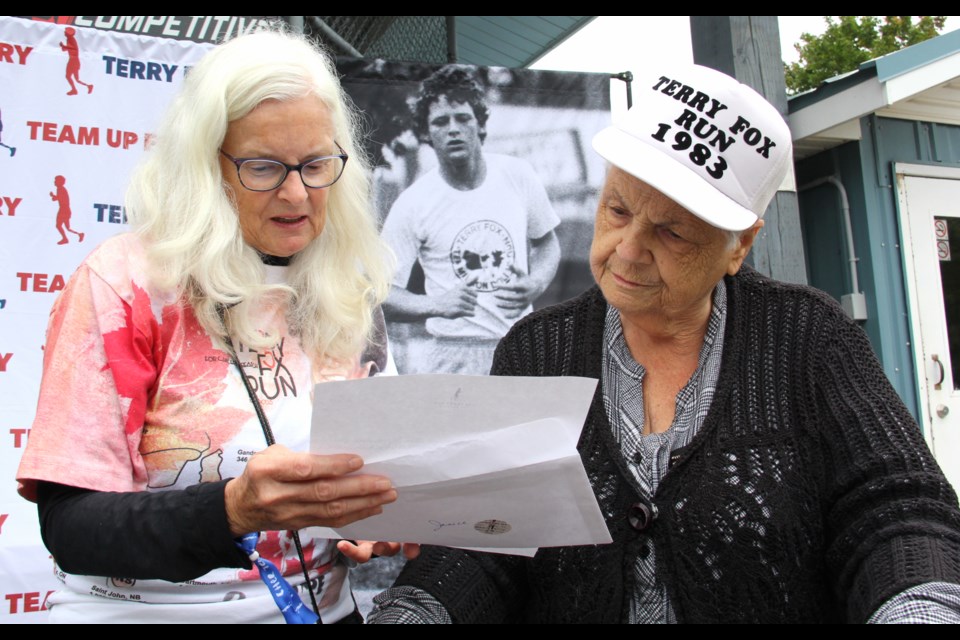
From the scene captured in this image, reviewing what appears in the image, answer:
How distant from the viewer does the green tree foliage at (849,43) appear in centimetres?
1973

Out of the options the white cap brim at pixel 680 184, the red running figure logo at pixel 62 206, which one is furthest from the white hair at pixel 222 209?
the red running figure logo at pixel 62 206

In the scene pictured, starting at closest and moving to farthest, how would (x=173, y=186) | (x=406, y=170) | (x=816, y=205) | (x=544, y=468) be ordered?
(x=544, y=468) → (x=173, y=186) → (x=406, y=170) → (x=816, y=205)

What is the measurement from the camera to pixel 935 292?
5676 mm

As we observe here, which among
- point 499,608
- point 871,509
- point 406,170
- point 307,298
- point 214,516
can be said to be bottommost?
point 499,608

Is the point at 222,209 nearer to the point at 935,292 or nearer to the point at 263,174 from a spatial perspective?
the point at 263,174

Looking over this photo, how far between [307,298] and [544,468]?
0.79 meters

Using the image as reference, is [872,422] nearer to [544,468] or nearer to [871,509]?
[871,509]

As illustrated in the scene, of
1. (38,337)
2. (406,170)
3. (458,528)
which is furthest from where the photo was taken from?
Result: (406,170)

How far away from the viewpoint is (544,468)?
4.26 feet

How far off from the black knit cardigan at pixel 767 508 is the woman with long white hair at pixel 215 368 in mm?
376

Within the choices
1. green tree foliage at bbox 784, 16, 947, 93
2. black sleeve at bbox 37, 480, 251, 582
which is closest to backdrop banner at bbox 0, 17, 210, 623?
black sleeve at bbox 37, 480, 251, 582

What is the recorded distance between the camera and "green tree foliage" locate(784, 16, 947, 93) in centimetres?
1973

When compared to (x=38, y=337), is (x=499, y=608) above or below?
below

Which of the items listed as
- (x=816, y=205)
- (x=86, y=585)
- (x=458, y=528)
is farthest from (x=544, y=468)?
(x=816, y=205)
